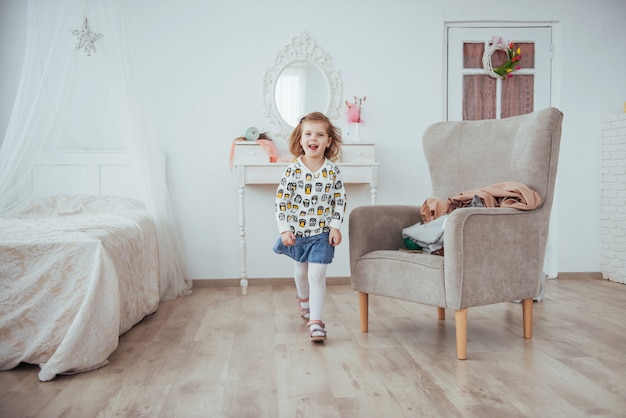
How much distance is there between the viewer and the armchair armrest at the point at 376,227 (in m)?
2.83

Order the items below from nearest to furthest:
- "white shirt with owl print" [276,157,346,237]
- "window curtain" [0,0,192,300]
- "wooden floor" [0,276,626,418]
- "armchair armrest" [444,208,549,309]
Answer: "wooden floor" [0,276,626,418], "armchair armrest" [444,208,549,309], "white shirt with owl print" [276,157,346,237], "window curtain" [0,0,192,300]

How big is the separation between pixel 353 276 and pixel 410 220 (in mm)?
433

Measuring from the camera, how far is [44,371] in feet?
7.02

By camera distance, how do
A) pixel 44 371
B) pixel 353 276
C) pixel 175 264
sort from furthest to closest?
pixel 175 264
pixel 353 276
pixel 44 371

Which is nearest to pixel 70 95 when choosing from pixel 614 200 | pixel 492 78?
pixel 492 78

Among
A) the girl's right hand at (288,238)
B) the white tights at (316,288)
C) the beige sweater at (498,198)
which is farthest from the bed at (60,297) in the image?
the beige sweater at (498,198)

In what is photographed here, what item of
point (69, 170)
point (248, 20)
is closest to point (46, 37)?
point (69, 170)

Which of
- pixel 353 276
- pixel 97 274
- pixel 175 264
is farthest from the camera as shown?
pixel 175 264

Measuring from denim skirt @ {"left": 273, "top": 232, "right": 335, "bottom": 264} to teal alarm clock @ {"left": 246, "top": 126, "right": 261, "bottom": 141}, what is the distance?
149 centimetres

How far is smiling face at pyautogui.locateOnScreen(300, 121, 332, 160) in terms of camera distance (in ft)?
9.04

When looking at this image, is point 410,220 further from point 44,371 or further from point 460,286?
point 44,371

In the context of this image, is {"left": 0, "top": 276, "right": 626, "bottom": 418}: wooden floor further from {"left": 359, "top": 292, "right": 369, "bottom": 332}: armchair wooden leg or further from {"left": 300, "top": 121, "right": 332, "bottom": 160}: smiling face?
{"left": 300, "top": 121, "right": 332, "bottom": 160}: smiling face

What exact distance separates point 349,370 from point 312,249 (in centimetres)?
72

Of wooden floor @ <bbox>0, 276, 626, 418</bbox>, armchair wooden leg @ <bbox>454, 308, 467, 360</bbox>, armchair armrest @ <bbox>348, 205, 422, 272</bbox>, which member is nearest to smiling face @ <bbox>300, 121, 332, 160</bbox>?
armchair armrest @ <bbox>348, 205, 422, 272</bbox>
